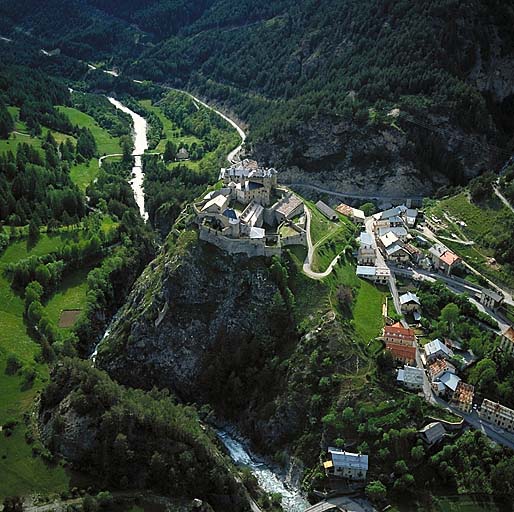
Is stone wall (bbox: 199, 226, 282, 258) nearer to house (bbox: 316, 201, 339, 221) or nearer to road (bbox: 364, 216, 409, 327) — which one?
road (bbox: 364, 216, 409, 327)

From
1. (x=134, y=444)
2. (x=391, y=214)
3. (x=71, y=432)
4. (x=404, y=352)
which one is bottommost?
(x=71, y=432)

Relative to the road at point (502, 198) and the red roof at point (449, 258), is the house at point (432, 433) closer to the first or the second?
the red roof at point (449, 258)

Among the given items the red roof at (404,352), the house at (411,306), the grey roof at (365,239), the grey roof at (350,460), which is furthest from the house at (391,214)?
the grey roof at (350,460)

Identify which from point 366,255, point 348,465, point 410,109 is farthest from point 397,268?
point 410,109

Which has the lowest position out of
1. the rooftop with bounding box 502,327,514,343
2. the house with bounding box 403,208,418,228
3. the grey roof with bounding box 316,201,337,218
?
the grey roof with bounding box 316,201,337,218

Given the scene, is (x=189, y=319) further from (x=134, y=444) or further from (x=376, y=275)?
(x=376, y=275)

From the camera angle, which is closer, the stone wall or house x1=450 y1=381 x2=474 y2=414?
house x1=450 y1=381 x2=474 y2=414

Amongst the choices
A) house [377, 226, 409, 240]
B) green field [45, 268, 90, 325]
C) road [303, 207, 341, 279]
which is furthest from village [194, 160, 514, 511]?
green field [45, 268, 90, 325]
